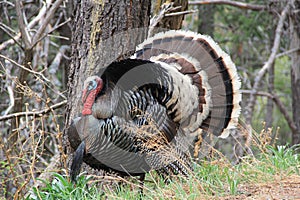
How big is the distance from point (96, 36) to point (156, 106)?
84 cm

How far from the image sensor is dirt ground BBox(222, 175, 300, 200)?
3.58 m

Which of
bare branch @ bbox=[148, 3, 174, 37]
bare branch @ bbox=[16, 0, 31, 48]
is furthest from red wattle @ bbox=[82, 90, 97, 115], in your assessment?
bare branch @ bbox=[16, 0, 31, 48]

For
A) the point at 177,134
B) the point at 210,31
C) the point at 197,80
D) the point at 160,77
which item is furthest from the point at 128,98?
the point at 210,31

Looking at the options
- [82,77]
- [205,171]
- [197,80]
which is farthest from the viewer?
[197,80]

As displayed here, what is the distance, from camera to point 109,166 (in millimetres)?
4289

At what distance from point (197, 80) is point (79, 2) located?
1.33 meters

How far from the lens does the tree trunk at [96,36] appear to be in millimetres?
4750

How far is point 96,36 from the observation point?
15.6 feet

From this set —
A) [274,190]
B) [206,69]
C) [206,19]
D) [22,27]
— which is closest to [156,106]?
[206,69]

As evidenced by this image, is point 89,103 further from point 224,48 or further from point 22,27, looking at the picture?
point 224,48

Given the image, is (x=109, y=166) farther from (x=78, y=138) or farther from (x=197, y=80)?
(x=197, y=80)

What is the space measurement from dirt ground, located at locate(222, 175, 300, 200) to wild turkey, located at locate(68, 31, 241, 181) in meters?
0.49

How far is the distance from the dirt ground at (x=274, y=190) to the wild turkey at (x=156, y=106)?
1.60 ft

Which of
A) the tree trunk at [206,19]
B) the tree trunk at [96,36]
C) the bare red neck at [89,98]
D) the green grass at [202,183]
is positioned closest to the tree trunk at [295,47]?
the tree trunk at [206,19]
